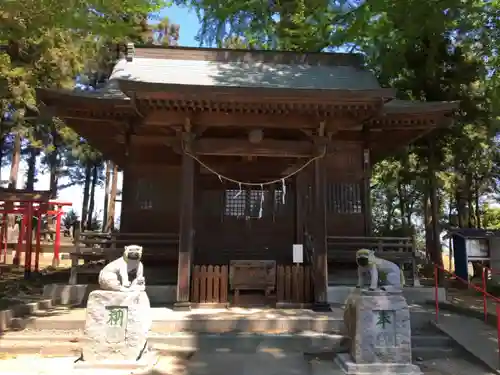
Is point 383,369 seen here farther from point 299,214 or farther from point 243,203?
point 243,203

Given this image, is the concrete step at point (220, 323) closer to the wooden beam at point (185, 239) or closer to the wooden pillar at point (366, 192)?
the wooden beam at point (185, 239)

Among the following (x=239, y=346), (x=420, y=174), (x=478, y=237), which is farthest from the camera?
(x=420, y=174)

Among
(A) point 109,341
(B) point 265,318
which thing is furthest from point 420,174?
(A) point 109,341

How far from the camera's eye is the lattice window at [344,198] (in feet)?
38.5

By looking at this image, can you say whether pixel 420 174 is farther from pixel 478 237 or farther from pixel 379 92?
pixel 379 92

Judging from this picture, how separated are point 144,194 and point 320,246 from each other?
206 inches

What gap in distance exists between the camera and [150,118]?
911cm

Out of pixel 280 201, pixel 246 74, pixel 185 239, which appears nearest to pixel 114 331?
Result: pixel 185 239

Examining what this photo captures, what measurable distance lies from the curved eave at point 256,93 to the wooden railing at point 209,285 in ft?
12.2

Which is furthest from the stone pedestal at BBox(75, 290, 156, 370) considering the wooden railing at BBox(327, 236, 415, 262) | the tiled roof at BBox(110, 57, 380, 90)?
the tiled roof at BBox(110, 57, 380, 90)

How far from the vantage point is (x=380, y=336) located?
593 cm

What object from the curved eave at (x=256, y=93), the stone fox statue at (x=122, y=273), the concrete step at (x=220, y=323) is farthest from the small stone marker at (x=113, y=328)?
the curved eave at (x=256, y=93)

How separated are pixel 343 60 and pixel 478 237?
7.07m

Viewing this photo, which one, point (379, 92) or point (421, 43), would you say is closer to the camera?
point (379, 92)
